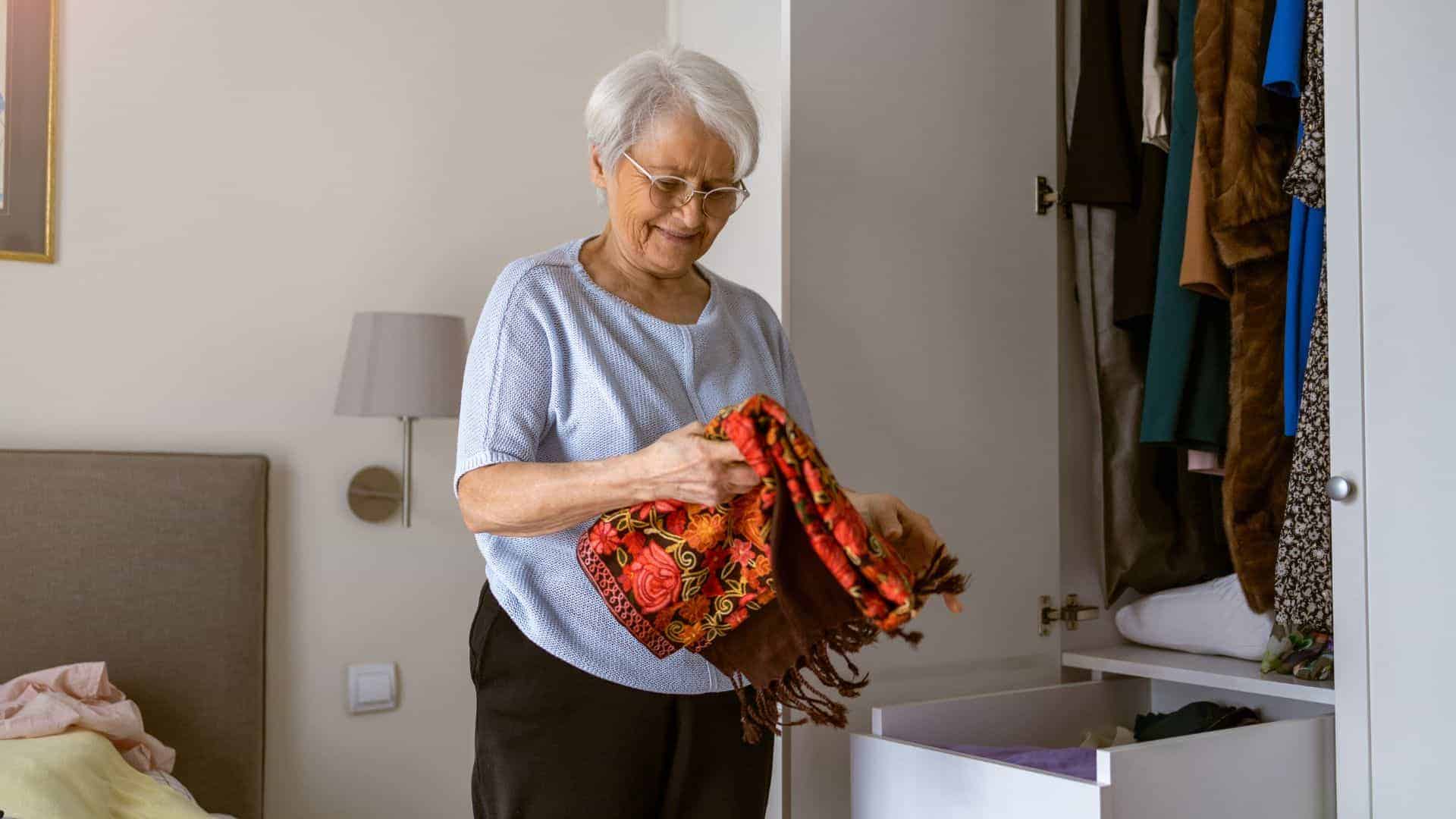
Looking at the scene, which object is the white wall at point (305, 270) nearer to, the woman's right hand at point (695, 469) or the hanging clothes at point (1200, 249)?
the hanging clothes at point (1200, 249)

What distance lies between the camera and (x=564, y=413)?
4.30 ft

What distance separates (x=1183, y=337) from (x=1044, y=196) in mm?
398

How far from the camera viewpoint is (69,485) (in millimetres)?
1964

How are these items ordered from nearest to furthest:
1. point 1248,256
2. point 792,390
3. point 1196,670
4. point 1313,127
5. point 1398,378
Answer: point 792,390 < point 1398,378 < point 1313,127 < point 1248,256 < point 1196,670

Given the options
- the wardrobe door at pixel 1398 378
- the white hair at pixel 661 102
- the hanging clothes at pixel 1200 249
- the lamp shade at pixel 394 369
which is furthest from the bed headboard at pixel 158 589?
the wardrobe door at pixel 1398 378

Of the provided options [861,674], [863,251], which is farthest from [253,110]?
[861,674]

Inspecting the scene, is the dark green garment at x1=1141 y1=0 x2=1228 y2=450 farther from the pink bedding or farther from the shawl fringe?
the pink bedding

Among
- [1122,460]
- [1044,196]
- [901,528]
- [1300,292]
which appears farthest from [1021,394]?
[901,528]

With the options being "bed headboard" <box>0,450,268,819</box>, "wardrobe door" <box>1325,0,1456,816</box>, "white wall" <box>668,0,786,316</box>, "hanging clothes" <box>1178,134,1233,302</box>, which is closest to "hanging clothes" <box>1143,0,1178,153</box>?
"hanging clothes" <box>1178,134,1233,302</box>

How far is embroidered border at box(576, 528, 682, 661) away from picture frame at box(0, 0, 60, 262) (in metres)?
1.37

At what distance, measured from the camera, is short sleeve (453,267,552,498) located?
1240mm

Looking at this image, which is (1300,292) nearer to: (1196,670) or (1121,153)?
(1121,153)

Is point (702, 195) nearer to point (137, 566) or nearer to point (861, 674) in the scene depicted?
point (861, 674)

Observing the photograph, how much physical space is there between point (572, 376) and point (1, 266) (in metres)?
1.30
